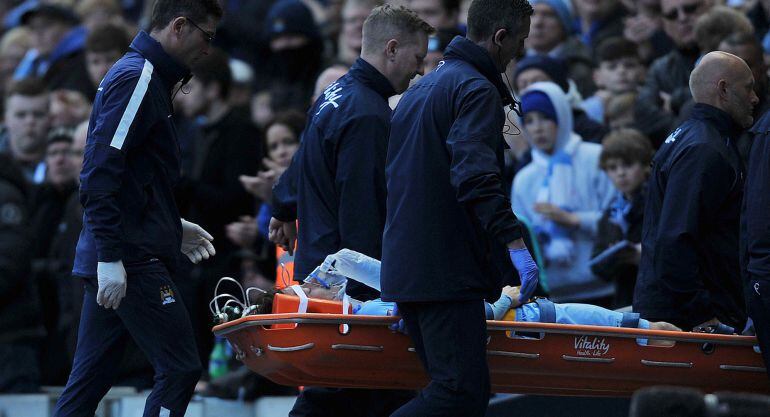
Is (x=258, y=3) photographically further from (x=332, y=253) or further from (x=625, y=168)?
(x=332, y=253)

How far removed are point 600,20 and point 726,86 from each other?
5087 millimetres

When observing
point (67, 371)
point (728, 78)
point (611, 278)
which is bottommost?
point (67, 371)

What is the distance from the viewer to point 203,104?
12109 mm

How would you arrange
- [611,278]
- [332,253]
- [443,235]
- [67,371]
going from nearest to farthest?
[443,235], [332,253], [611,278], [67,371]

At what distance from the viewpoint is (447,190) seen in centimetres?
668

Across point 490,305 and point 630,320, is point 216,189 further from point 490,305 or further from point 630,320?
point 630,320

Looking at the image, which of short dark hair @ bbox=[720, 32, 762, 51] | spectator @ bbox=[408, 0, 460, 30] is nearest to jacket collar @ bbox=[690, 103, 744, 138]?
short dark hair @ bbox=[720, 32, 762, 51]

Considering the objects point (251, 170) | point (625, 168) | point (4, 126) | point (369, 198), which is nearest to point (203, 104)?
A: point (251, 170)

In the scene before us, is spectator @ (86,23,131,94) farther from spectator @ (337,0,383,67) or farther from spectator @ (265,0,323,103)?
spectator @ (337,0,383,67)

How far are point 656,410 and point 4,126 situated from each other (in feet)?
29.7

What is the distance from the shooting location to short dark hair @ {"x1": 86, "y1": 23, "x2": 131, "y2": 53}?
12.3m

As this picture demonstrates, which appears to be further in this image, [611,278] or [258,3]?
[258,3]

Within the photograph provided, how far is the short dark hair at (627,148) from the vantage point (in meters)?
9.50

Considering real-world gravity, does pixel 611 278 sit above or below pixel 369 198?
below
